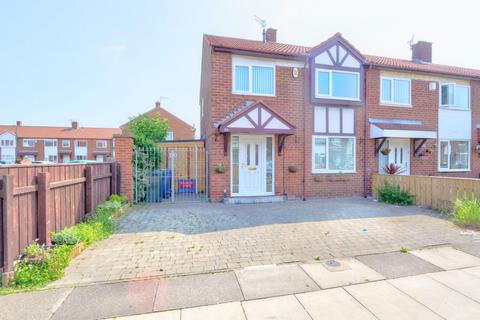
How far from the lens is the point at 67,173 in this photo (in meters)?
5.32

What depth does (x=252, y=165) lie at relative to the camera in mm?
9820

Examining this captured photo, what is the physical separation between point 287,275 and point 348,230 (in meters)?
2.85

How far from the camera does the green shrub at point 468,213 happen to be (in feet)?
20.1

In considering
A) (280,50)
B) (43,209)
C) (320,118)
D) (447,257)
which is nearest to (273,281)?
(447,257)

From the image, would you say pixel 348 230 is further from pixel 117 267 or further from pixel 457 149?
pixel 457 149

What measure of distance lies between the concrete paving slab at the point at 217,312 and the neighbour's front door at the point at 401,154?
11.0 meters

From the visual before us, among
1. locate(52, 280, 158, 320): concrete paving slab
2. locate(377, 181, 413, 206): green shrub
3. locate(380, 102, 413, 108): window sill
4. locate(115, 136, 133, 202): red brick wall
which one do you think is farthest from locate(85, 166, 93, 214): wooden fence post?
locate(380, 102, 413, 108): window sill

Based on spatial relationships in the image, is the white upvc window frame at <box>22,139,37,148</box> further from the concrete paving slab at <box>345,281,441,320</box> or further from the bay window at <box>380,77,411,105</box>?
the concrete paving slab at <box>345,281,441,320</box>

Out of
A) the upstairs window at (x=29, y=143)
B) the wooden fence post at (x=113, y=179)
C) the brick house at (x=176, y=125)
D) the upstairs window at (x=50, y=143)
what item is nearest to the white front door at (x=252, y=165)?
the wooden fence post at (x=113, y=179)

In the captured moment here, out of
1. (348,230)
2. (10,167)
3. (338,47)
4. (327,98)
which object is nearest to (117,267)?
(10,167)

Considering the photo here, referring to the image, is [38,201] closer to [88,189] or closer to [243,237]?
[88,189]

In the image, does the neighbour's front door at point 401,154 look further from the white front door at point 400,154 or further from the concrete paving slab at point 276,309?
the concrete paving slab at point 276,309

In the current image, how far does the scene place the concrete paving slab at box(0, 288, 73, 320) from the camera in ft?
9.10

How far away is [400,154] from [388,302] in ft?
33.9
